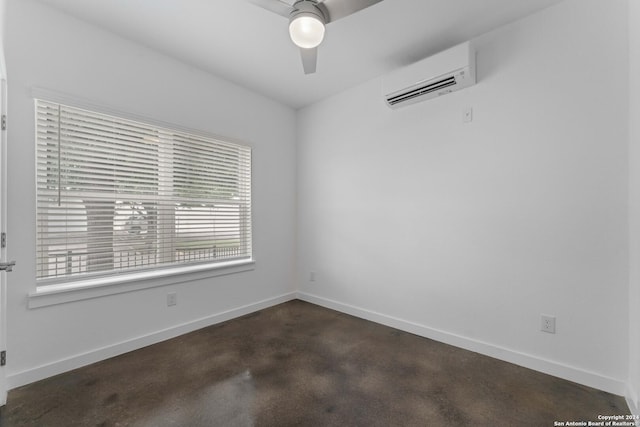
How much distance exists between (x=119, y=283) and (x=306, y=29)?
7.84 feet

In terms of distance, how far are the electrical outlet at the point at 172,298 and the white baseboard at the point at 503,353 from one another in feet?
6.05

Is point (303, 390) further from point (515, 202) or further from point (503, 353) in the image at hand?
point (515, 202)

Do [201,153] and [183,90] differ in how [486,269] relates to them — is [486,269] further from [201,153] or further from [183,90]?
[183,90]

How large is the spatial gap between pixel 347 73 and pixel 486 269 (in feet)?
7.73

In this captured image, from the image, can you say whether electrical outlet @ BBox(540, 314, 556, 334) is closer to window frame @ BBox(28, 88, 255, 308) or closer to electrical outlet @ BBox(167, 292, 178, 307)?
window frame @ BBox(28, 88, 255, 308)

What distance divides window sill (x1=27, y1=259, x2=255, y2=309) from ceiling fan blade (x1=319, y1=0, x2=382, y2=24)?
2505 millimetres

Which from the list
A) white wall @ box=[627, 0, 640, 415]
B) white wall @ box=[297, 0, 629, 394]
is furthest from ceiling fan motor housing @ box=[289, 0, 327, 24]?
white wall @ box=[627, 0, 640, 415]

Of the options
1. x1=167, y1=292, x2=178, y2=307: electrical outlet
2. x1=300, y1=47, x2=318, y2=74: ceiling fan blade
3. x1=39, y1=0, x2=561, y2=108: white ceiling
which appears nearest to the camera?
x1=300, y1=47, x2=318, y2=74: ceiling fan blade

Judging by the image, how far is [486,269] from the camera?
7.66 ft

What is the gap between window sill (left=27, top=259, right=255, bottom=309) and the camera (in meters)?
1.98

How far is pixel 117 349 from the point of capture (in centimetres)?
229

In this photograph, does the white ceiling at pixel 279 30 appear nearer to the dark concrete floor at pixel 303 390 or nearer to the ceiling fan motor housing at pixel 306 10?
the ceiling fan motor housing at pixel 306 10

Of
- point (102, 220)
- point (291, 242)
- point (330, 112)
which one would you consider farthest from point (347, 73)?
point (102, 220)

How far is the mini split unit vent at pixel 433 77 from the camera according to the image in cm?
224
